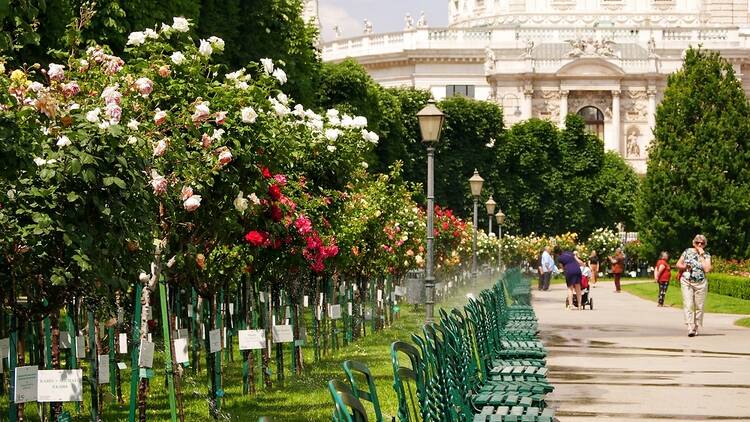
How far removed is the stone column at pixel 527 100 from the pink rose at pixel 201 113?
8944cm

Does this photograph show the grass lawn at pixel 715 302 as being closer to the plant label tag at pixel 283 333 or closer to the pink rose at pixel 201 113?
the plant label tag at pixel 283 333

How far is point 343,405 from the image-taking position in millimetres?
6152

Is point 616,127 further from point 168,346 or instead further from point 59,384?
point 59,384

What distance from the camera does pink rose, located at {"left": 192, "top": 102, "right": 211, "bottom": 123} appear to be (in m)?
11.2

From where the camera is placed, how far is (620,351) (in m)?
21.3

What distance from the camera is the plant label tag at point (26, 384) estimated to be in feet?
30.2

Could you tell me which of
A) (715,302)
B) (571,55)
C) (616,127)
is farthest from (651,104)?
(715,302)

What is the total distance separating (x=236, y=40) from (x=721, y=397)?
72.2 ft

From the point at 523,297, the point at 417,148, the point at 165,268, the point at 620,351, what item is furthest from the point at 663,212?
the point at 165,268

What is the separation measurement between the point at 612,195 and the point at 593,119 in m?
17.1

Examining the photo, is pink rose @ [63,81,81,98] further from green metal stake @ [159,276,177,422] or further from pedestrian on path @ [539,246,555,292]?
pedestrian on path @ [539,246,555,292]

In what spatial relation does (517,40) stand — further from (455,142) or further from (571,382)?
(571,382)

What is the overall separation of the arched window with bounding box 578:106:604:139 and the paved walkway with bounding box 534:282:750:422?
70435mm

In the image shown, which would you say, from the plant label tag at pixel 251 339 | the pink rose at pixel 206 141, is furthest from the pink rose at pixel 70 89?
the plant label tag at pixel 251 339
